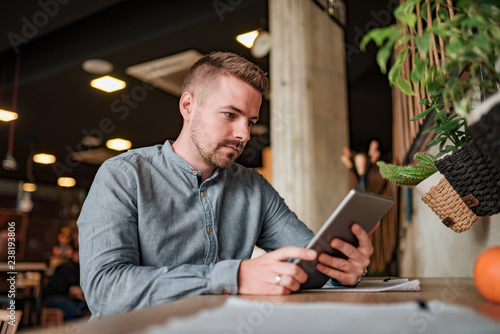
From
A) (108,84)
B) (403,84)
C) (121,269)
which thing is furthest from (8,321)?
(108,84)

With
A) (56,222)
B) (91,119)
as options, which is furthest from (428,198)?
(56,222)

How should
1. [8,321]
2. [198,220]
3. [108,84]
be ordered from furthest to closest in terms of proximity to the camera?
[108,84]
[198,220]
[8,321]

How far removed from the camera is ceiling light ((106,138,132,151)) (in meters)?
7.51

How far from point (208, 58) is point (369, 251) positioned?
0.95 meters

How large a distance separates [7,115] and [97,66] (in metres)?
2.56

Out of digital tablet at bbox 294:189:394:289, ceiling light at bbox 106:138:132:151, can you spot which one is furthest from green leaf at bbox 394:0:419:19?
ceiling light at bbox 106:138:132:151

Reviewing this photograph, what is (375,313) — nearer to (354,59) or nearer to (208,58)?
(208,58)

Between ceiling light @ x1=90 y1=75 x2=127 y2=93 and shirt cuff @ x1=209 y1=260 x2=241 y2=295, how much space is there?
14.3ft

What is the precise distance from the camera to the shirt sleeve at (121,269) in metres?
0.98

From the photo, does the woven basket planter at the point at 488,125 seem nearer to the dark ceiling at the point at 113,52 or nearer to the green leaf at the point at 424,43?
the green leaf at the point at 424,43

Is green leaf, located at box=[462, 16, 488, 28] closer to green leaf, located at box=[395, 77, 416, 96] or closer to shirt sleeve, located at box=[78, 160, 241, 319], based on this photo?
Result: green leaf, located at box=[395, 77, 416, 96]

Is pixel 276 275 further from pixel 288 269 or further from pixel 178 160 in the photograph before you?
pixel 178 160

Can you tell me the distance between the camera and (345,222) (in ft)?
3.34

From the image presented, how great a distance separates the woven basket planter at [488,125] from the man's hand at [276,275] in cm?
42
